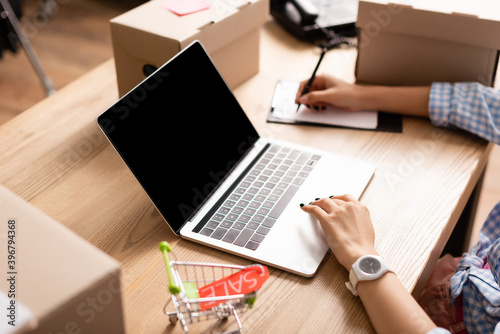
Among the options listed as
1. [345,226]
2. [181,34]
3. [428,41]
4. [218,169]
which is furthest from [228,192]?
[428,41]

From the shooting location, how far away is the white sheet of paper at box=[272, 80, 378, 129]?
1.14m

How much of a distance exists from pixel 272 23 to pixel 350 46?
254 millimetres

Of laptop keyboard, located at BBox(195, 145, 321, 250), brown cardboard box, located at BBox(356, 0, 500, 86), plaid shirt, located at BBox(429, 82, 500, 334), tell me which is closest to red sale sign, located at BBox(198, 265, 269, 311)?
laptop keyboard, located at BBox(195, 145, 321, 250)

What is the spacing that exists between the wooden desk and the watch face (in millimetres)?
42

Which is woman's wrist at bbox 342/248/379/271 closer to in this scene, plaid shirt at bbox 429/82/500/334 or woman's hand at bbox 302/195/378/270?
woman's hand at bbox 302/195/378/270

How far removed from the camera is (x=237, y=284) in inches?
27.3

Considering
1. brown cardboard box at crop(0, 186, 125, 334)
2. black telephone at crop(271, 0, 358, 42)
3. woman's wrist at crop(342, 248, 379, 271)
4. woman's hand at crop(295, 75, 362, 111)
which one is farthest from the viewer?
black telephone at crop(271, 0, 358, 42)

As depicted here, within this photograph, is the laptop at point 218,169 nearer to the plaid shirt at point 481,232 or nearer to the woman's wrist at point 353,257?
the woman's wrist at point 353,257

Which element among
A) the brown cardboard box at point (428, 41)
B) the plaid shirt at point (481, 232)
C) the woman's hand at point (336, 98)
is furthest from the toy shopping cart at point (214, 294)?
the brown cardboard box at point (428, 41)

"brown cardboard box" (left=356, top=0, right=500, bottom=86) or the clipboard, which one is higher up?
"brown cardboard box" (left=356, top=0, right=500, bottom=86)

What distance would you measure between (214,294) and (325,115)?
59 centimetres

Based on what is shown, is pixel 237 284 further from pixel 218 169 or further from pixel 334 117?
pixel 334 117

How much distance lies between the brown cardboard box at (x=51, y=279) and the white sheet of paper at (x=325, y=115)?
2.18 feet

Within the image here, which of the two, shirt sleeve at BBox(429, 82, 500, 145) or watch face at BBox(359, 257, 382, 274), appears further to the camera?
shirt sleeve at BBox(429, 82, 500, 145)
